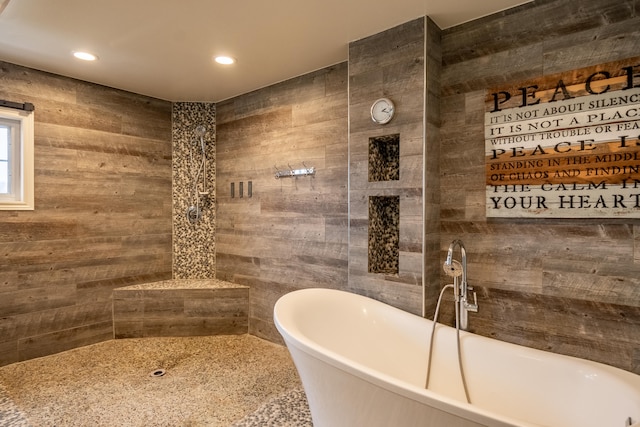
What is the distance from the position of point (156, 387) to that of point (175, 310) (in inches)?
40.8

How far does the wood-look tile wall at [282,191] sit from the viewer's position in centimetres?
296

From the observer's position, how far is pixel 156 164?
12.4 ft

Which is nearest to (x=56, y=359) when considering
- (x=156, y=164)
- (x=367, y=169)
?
(x=156, y=164)

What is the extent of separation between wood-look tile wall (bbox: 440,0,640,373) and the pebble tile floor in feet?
4.76

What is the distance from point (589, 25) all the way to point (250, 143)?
278 cm

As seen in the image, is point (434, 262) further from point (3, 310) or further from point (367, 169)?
point (3, 310)

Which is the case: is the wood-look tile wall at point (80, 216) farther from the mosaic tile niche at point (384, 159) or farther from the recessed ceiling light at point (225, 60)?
the mosaic tile niche at point (384, 159)

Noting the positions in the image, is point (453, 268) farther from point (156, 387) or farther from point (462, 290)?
point (156, 387)

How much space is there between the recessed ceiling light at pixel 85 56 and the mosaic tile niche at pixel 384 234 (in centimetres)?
238

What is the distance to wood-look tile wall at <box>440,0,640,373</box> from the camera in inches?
71.6

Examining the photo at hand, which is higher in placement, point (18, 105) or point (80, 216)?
point (18, 105)

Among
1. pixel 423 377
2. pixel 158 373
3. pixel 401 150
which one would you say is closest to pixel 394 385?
pixel 423 377

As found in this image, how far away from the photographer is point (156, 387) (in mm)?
2535

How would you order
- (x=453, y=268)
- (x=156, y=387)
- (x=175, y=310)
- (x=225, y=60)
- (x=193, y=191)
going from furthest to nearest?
(x=193, y=191) → (x=175, y=310) → (x=225, y=60) → (x=156, y=387) → (x=453, y=268)
